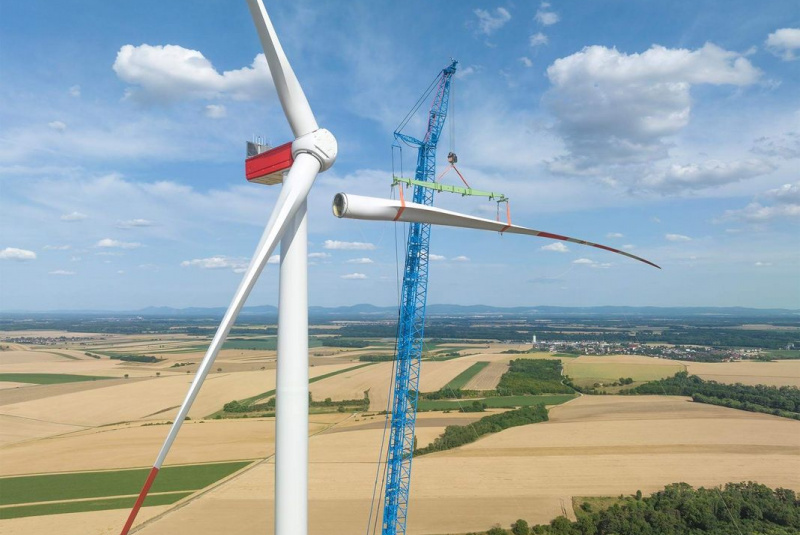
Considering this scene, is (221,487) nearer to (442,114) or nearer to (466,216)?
(442,114)

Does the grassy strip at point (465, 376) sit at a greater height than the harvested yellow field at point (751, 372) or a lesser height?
lesser

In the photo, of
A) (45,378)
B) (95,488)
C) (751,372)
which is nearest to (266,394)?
(95,488)

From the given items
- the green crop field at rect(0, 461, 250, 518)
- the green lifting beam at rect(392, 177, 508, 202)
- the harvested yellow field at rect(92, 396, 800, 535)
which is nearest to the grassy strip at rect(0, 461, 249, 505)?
the green crop field at rect(0, 461, 250, 518)

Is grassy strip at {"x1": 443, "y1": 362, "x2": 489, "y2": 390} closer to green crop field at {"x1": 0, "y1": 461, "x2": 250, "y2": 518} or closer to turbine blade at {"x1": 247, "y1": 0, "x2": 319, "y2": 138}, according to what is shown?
green crop field at {"x1": 0, "y1": 461, "x2": 250, "y2": 518}

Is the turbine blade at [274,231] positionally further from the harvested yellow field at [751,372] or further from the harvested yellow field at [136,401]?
the harvested yellow field at [751,372]

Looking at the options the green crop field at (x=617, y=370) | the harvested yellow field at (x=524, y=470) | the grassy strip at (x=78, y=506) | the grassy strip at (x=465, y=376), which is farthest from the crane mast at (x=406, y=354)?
the green crop field at (x=617, y=370)

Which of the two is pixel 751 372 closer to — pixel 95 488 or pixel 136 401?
pixel 136 401

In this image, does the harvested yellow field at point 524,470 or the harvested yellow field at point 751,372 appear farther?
the harvested yellow field at point 751,372
